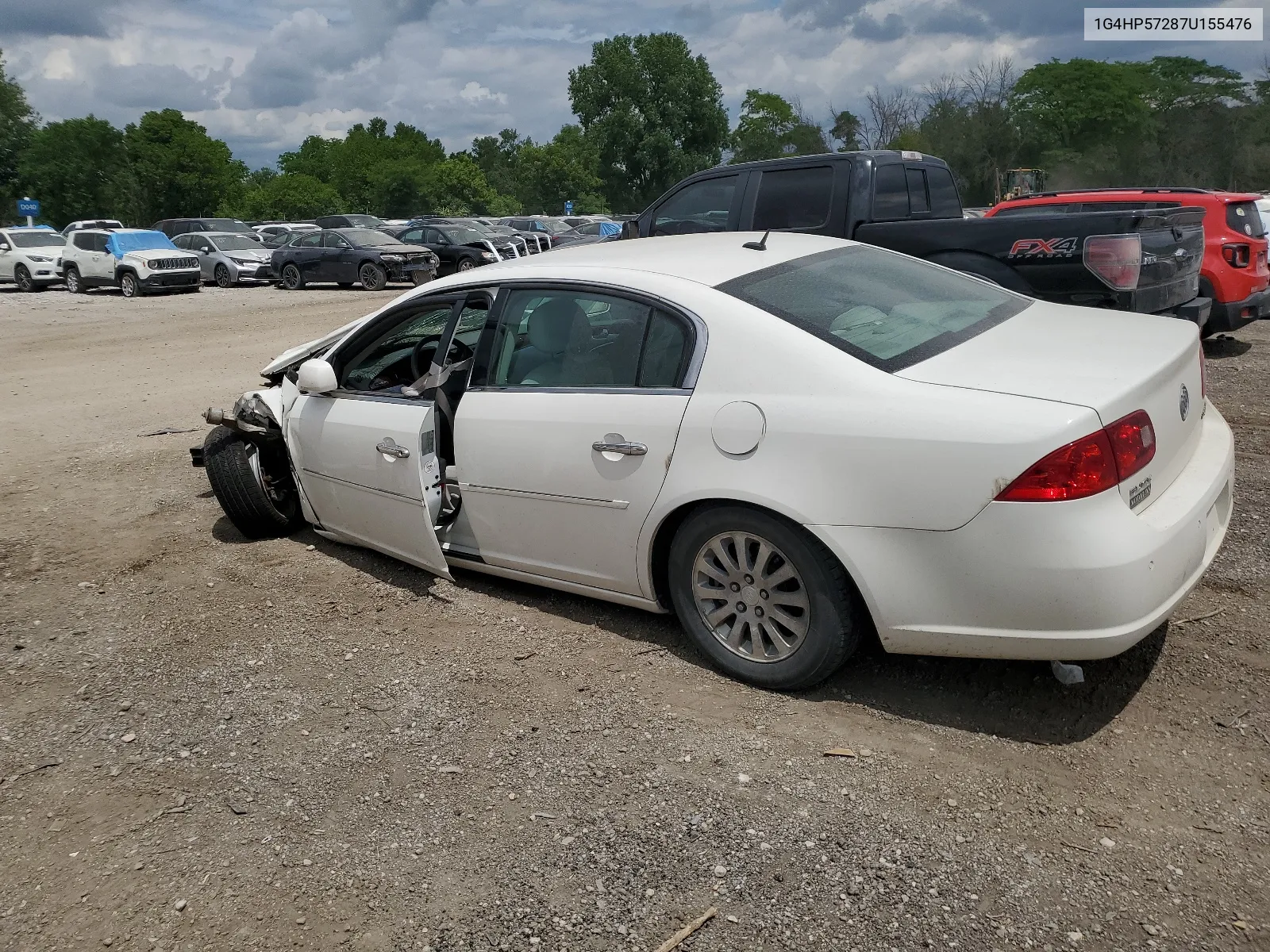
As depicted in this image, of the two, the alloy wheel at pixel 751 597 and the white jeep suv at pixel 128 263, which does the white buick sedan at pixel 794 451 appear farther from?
the white jeep suv at pixel 128 263

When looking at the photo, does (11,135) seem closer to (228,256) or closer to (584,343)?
(228,256)

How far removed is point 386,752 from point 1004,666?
2218 millimetres

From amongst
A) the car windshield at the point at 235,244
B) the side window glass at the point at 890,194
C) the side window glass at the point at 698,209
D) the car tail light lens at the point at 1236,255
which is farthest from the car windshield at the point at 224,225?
the car tail light lens at the point at 1236,255

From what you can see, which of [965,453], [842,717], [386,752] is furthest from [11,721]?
[965,453]

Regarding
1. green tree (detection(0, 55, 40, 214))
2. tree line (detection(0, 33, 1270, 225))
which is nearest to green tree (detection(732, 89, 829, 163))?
tree line (detection(0, 33, 1270, 225))

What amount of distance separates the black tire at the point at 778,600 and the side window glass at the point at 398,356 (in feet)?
5.88

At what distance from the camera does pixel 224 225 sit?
1298 inches

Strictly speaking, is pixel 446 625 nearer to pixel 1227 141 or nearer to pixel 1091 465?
pixel 1091 465

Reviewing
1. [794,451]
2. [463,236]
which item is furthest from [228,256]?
[794,451]

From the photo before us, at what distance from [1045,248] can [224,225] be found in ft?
100

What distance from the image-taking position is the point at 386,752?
141 inches

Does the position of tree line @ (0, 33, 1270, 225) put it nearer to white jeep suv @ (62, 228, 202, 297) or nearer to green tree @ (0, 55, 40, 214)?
green tree @ (0, 55, 40, 214)

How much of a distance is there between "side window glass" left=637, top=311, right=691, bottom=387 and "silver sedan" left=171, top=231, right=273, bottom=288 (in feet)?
81.4

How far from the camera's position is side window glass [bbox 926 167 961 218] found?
367 inches
